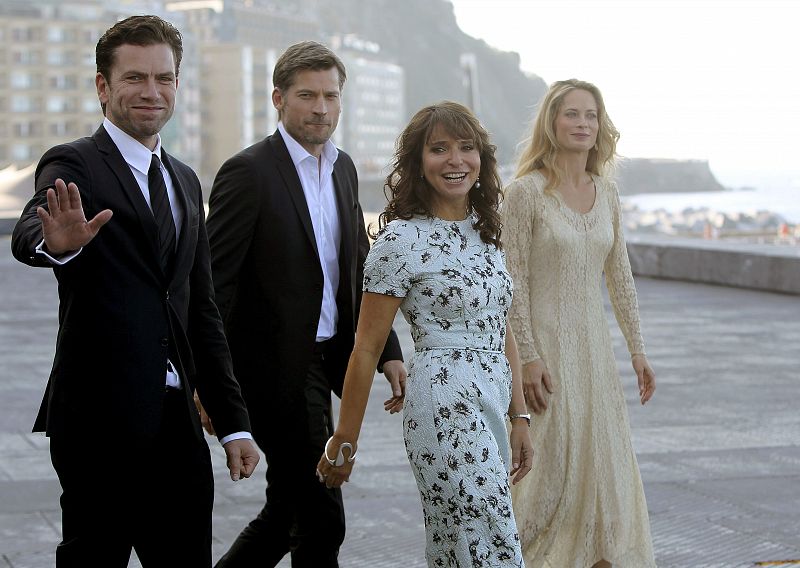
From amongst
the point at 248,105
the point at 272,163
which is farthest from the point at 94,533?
the point at 248,105

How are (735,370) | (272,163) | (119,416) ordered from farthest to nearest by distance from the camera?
(735,370) → (272,163) → (119,416)

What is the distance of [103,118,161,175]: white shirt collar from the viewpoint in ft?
9.89

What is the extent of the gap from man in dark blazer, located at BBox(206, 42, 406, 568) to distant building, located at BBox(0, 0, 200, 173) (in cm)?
14385

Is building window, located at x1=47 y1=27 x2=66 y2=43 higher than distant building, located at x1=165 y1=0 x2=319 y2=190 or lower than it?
higher

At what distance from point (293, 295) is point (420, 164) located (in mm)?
718

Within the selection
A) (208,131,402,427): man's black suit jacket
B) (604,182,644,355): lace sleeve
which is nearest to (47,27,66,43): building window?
(604,182,644,355): lace sleeve

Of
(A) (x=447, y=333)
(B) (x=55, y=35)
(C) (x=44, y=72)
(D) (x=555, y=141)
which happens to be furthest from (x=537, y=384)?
(C) (x=44, y=72)

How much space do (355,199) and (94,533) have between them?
160cm

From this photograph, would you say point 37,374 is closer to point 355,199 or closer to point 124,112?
point 355,199

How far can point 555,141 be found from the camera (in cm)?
464

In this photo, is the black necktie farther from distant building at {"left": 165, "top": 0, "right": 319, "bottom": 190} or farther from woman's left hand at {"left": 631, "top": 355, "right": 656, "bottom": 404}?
distant building at {"left": 165, "top": 0, "right": 319, "bottom": 190}

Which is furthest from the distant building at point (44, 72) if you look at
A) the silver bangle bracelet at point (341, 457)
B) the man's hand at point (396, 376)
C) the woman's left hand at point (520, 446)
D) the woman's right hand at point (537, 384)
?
the silver bangle bracelet at point (341, 457)

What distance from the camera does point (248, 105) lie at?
16738 centimetres

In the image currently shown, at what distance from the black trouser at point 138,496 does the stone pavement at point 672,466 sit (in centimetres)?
6
